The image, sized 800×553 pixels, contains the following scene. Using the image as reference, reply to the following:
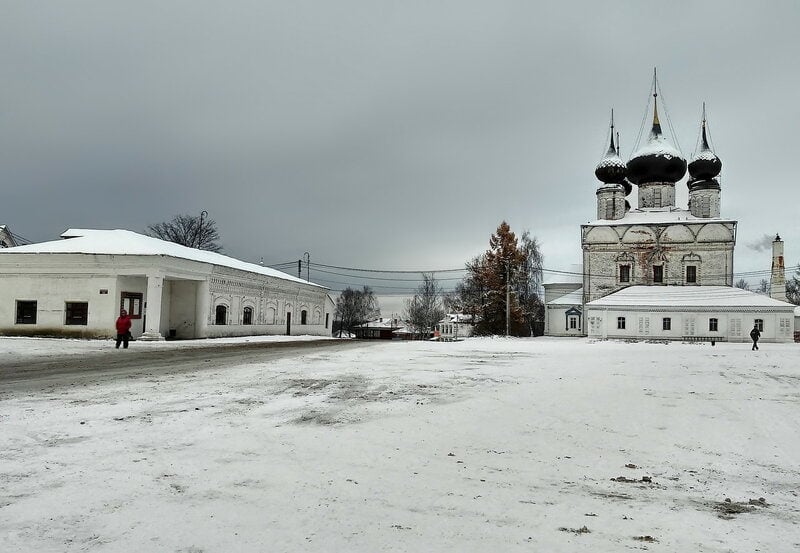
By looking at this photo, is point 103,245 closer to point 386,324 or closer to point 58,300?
point 58,300

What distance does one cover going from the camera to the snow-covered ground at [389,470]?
3.93m

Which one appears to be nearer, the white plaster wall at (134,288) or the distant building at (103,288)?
the distant building at (103,288)

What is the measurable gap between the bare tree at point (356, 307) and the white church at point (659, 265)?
161ft

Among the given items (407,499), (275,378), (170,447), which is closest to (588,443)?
(407,499)

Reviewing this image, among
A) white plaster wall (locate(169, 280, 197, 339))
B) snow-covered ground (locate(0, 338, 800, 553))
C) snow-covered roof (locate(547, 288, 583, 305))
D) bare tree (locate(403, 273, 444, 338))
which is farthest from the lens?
bare tree (locate(403, 273, 444, 338))

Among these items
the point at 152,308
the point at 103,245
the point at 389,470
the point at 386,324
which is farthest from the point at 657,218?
the point at 386,324

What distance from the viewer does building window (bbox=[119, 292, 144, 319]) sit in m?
29.2

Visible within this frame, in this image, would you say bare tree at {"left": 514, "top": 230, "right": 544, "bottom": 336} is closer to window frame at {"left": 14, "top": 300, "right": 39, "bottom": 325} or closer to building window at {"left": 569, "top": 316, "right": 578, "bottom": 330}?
building window at {"left": 569, "top": 316, "right": 578, "bottom": 330}

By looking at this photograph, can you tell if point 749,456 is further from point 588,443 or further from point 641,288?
point 641,288

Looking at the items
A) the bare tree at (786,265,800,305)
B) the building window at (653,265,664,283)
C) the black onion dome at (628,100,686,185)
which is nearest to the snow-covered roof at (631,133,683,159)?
the black onion dome at (628,100,686,185)

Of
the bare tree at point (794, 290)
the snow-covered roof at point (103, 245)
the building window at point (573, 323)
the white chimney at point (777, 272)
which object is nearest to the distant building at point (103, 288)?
the snow-covered roof at point (103, 245)

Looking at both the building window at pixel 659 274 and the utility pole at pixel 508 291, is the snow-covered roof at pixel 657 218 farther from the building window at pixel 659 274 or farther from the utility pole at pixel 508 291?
the utility pole at pixel 508 291

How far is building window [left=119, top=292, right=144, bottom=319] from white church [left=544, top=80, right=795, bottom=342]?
34.6 meters

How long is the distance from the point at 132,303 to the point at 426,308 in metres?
63.5
